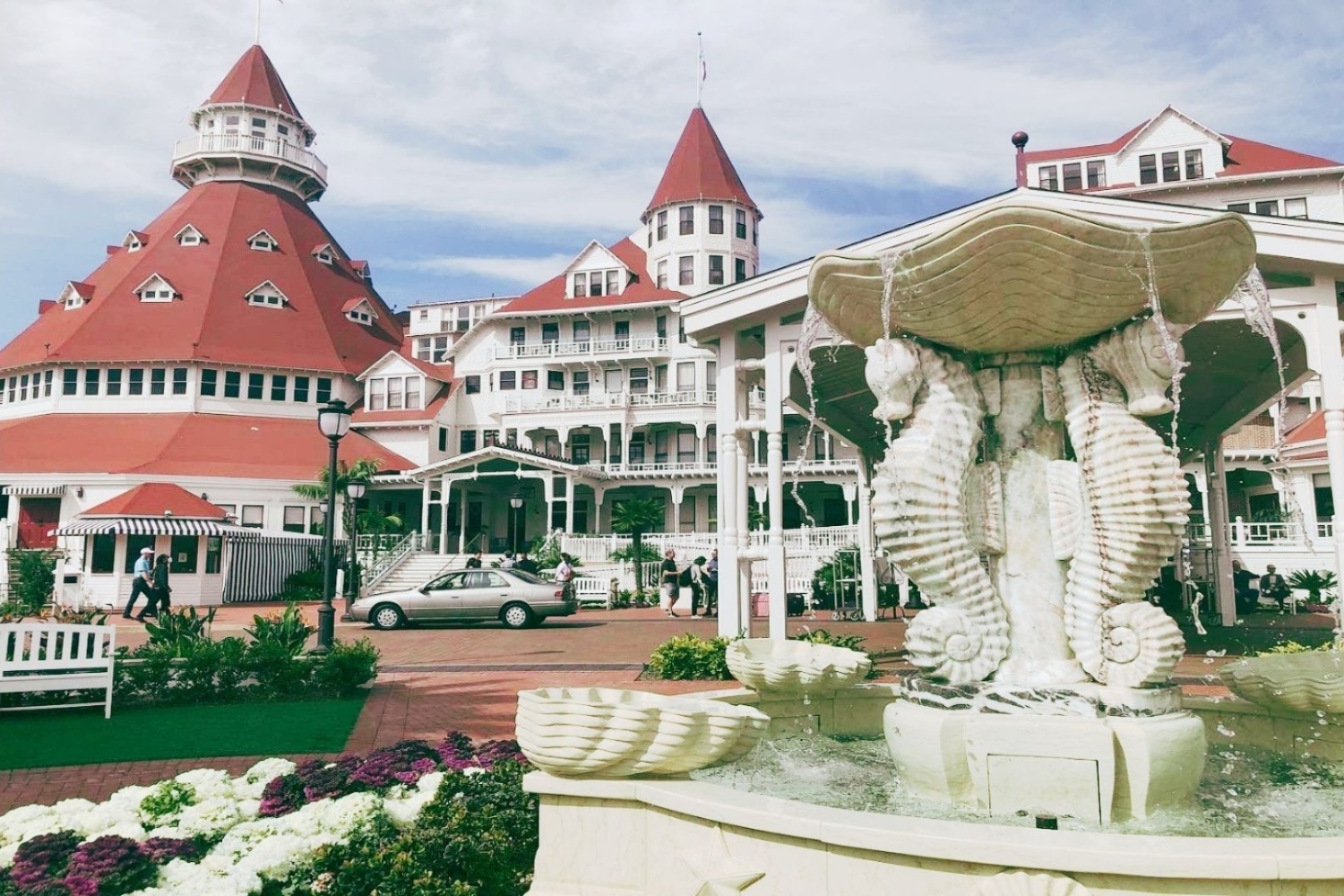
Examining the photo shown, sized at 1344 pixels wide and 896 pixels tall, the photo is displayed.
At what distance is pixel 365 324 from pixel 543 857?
168ft

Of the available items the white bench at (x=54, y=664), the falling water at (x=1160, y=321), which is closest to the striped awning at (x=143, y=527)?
the white bench at (x=54, y=664)

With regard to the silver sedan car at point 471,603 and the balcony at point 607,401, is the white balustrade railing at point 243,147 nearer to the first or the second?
the balcony at point 607,401

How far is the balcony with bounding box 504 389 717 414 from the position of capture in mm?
43438

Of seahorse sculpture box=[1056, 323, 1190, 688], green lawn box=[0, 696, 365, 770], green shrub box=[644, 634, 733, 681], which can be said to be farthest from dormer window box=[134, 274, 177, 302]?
seahorse sculpture box=[1056, 323, 1190, 688]

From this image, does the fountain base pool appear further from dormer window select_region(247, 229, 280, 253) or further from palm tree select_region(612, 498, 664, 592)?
dormer window select_region(247, 229, 280, 253)

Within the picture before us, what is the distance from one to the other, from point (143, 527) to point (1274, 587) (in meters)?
32.0

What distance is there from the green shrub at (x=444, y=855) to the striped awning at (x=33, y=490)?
3922cm

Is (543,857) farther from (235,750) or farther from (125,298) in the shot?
(125,298)

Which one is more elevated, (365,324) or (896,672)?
(365,324)

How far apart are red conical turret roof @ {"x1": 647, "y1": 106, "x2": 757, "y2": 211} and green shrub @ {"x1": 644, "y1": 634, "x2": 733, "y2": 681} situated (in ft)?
123

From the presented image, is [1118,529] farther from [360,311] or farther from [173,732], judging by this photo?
[360,311]

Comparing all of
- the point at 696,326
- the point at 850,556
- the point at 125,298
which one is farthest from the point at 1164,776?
the point at 125,298

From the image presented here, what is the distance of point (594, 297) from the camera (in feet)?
152

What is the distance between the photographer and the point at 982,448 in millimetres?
5543
